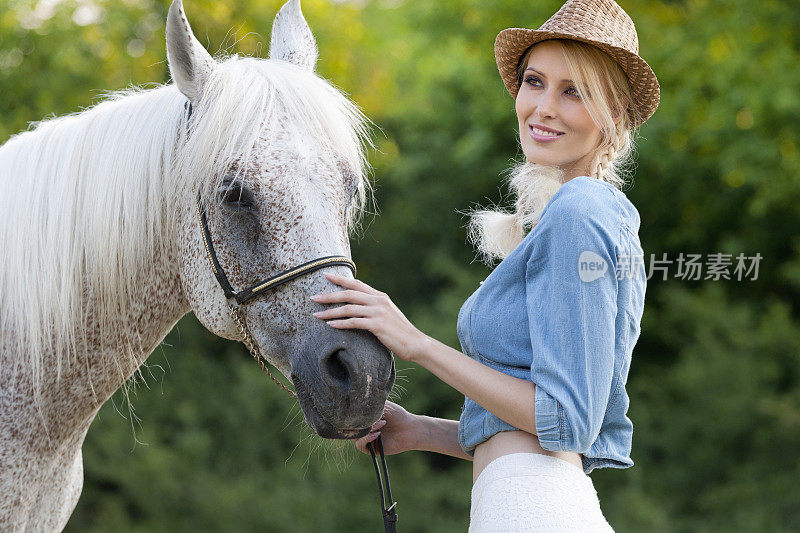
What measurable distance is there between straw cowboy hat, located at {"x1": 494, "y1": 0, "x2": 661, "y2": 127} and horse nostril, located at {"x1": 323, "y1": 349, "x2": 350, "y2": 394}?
91 centimetres

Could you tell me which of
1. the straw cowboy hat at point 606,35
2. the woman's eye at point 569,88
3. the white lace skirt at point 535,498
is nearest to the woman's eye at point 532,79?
the woman's eye at point 569,88

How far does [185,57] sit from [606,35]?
105 centimetres

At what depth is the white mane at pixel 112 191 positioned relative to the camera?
193cm

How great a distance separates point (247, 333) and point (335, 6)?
33.4 ft

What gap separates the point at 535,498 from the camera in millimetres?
1547

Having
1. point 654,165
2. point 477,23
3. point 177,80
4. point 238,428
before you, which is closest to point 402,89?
point 477,23

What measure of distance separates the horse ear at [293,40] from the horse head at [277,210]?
21 centimetres

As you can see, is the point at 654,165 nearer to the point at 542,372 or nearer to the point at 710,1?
the point at 710,1

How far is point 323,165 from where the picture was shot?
6.21 feet

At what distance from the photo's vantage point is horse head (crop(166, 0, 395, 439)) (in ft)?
5.71

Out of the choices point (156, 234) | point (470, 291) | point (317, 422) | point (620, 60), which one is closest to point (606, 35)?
point (620, 60)

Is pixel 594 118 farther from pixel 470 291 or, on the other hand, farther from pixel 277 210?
pixel 470 291

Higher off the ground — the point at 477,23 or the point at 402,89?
the point at 477,23

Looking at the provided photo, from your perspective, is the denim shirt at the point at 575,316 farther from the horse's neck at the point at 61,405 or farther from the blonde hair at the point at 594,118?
the horse's neck at the point at 61,405
